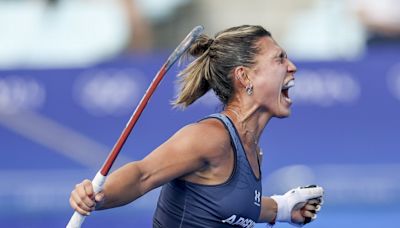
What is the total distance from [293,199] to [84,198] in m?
1.47

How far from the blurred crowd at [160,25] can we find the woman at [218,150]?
14.9 ft

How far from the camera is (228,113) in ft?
17.2

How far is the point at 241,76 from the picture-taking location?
5.22 meters

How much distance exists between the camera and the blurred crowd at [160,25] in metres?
9.88

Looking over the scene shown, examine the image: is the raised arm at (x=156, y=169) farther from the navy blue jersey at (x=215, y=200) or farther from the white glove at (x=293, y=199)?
the white glove at (x=293, y=199)

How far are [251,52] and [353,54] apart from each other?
468 cm

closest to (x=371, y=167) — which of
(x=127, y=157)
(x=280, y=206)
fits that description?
(x=127, y=157)

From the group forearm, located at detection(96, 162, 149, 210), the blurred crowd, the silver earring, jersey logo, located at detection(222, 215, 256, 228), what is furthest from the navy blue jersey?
the blurred crowd

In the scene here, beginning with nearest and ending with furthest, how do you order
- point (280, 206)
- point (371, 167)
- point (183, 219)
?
point (183, 219), point (280, 206), point (371, 167)

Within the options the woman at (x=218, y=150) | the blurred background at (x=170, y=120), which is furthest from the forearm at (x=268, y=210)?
the blurred background at (x=170, y=120)

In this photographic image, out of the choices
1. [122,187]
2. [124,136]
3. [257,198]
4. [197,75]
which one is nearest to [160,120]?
[197,75]

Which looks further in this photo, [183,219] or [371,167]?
[371,167]

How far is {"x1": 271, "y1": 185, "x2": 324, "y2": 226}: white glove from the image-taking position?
563cm

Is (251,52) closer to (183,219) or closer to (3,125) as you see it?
(183,219)
